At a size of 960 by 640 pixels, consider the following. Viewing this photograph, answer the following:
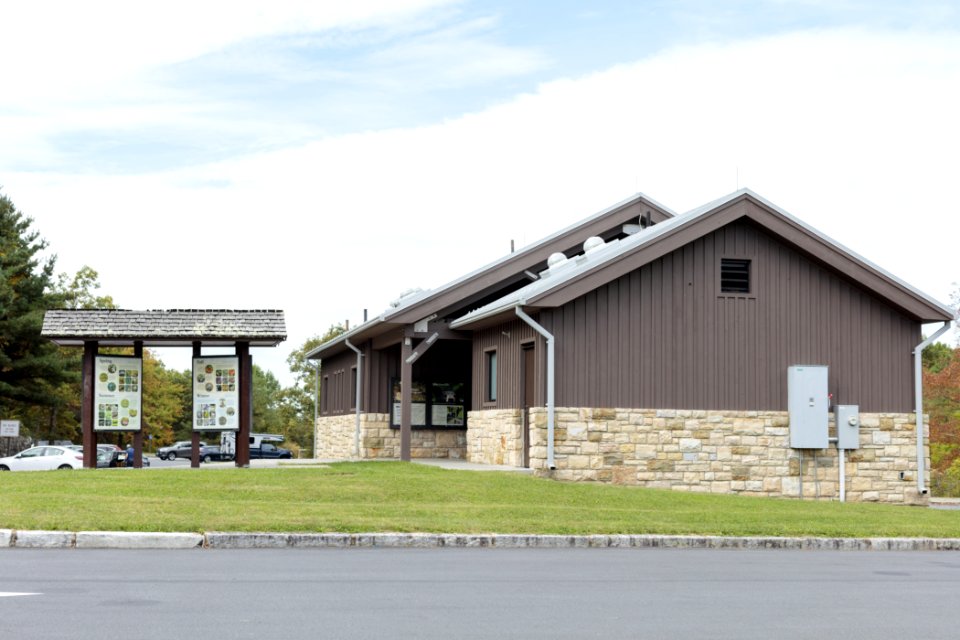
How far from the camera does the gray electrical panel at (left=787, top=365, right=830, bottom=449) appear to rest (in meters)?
24.2

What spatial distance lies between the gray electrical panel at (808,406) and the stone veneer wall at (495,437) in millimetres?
5544

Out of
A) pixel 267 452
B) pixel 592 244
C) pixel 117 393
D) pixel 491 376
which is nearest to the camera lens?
pixel 117 393

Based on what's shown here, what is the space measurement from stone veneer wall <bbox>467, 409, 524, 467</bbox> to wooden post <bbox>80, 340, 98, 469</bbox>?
27.4ft

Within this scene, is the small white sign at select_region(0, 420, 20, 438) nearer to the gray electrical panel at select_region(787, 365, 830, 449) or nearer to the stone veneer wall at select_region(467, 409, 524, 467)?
the stone veneer wall at select_region(467, 409, 524, 467)

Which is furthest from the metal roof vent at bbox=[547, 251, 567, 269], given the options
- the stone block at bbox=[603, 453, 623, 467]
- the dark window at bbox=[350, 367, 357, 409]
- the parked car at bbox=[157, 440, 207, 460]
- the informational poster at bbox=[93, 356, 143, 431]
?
the parked car at bbox=[157, 440, 207, 460]

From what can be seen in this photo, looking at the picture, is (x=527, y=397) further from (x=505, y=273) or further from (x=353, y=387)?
(x=353, y=387)

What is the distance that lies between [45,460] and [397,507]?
27.1 m

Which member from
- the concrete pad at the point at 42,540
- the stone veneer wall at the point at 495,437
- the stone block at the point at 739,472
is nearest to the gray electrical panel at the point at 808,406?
the stone block at the point at 739,472

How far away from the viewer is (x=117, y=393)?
2423cm

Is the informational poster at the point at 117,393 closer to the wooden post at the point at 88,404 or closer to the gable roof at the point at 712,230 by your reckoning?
the wooden post at the point at 88,404

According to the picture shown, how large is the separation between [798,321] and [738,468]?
10.9ft
